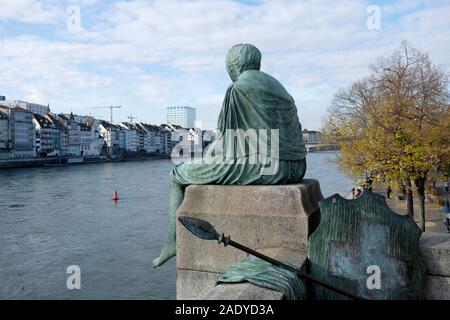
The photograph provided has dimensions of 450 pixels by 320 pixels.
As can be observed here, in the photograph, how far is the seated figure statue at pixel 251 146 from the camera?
13.6 ft

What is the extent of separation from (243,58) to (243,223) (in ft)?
5.16

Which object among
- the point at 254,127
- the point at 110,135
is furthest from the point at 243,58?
the point at 110,135

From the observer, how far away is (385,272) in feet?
10.8

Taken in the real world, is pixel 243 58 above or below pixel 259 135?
above

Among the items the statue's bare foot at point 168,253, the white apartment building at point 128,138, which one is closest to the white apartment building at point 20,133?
the white apartment building at point 128,138

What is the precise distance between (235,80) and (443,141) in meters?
14.3

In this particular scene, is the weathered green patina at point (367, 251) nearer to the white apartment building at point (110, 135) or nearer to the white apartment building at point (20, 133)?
the white apartment building at point (20, 133)

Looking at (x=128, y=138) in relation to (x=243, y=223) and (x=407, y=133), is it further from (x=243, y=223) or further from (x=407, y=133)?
(x=243, y=223)

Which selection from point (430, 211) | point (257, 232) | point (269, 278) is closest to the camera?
point (269, 278)

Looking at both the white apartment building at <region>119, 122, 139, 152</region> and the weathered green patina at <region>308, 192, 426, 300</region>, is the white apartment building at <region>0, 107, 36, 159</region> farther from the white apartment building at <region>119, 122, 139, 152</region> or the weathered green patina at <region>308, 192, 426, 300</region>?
the weathered green patina at <region>308, 192, 426, 300</region>

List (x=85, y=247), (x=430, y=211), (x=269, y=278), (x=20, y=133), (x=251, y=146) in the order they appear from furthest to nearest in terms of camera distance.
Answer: (x=20, y=133), (x=430, y=211), (x=85, y=247), (x=251, y=146), (x=269, y=278)

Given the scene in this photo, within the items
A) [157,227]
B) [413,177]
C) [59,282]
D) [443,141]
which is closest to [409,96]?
[443,141]

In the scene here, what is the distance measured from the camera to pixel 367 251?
333cm
